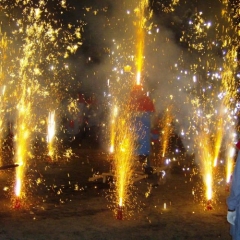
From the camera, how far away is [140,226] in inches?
266

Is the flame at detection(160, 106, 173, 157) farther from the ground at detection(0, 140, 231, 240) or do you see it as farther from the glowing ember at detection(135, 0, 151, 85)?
the ground at detection(0, 140, 231, 240)

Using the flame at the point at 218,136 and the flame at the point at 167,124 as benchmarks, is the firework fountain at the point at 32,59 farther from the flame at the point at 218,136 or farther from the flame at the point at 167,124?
the flame at the point at 218,136

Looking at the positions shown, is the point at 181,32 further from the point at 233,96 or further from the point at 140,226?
the point at 140,226

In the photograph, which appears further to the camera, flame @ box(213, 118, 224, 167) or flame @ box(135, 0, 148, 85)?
flame @ box(213, 118, 224, 167)

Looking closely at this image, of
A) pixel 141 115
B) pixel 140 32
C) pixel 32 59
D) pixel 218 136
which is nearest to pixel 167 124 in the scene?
pixel 218 136

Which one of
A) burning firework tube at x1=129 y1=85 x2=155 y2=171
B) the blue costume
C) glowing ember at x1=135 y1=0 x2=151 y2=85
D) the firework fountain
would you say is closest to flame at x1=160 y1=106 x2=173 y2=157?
glowing ember at x1=135 y1=0 x2=151 y2=85

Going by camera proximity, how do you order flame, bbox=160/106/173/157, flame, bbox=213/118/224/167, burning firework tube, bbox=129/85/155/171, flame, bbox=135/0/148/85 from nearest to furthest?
burning firework tube, bbox=129/85/155/171
flame, bbox=135/0/148/85
flame, bbox=213/118/224/167
flame, bbox=160/106/173/157

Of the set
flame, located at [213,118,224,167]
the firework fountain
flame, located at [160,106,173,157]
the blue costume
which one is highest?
the firework fountain

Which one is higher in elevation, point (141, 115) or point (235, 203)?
point (141, 115)

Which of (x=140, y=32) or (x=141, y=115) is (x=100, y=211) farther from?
(x=140, y=32)

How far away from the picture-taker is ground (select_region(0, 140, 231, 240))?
20.9ft

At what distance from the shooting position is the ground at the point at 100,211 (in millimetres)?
6359

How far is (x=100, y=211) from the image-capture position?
24.6ft

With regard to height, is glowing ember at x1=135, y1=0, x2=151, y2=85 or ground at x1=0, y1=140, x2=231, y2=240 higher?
glowing ember at x1=135, y1=0, x2=151, y2=85
